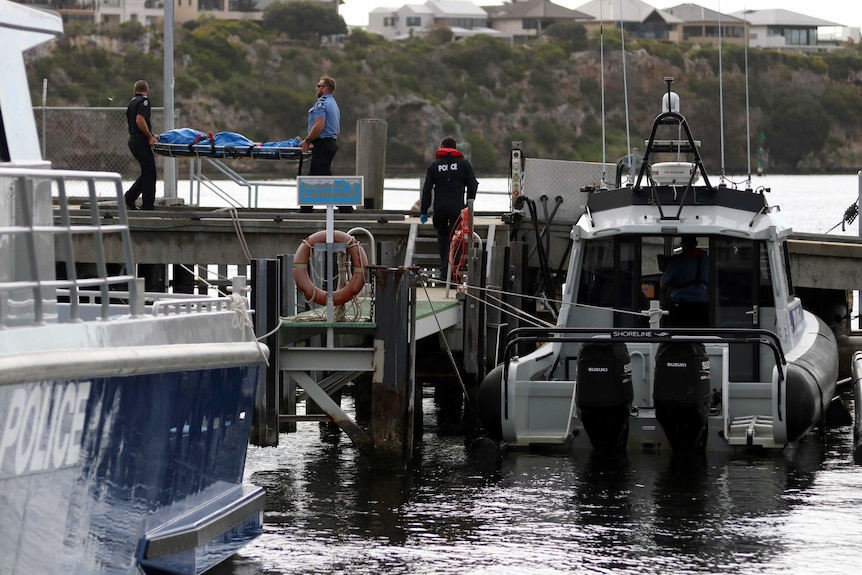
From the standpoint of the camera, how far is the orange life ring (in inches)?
527

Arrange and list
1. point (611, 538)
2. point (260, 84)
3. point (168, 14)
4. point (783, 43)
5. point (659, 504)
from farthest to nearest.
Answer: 1. point (783, 43)
2. point (260, 84)
3. point (168, 14)
4. point (659, 504)
5. point (611, 538)

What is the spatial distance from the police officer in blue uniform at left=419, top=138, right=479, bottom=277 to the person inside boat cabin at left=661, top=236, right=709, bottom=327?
9.54 feet

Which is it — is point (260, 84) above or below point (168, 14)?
above

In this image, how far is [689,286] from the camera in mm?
14828

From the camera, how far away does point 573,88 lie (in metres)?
79.2

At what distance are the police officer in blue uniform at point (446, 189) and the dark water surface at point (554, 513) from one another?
2.75 meters

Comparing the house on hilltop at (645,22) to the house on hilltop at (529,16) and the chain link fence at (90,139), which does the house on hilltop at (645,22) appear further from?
the chain link fence at (90,139)

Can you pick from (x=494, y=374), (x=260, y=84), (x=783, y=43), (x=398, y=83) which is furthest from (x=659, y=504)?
(x=783, y=43)

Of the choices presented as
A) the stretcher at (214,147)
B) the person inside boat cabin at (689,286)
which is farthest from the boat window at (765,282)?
the stretcher at (214,147)

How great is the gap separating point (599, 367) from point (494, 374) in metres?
1.34

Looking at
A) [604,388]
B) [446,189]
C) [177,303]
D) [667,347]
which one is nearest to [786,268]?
[667,347]

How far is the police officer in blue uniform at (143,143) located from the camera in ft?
61.6

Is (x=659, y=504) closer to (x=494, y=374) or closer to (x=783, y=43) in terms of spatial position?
(x=494, y=374)

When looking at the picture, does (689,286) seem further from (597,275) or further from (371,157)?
(371,157)
